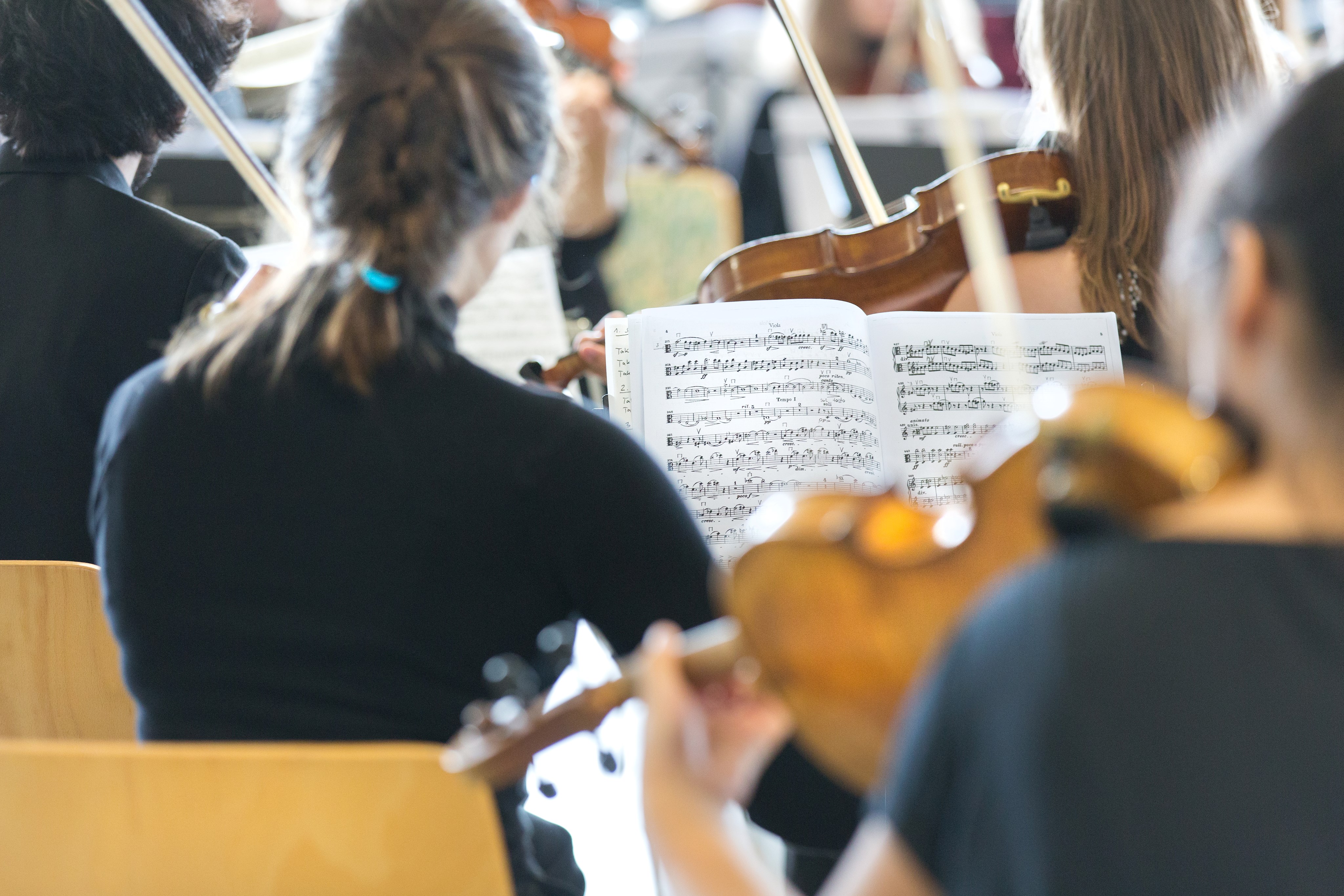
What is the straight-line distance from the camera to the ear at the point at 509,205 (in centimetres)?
104

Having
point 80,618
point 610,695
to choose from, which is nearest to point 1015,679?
point 610,695

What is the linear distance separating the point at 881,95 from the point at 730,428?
2468mm

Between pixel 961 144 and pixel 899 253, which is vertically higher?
pixel 961 144

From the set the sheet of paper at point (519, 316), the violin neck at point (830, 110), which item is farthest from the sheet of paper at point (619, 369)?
the sheet of paper at point (519, 316)

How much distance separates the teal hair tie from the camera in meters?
0.97

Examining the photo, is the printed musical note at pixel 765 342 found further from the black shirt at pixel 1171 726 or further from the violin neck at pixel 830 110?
the black shirt at pixel 1171 726

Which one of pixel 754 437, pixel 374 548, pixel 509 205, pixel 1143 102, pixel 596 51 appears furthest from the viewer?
pixel 596 51

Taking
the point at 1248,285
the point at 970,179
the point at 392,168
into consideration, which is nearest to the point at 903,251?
the point at 970,179

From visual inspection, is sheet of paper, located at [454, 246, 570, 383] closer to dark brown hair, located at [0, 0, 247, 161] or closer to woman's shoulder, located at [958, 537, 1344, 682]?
dark brown hair, located at [0, 0, 247, 161]

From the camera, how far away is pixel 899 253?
161 centimetres

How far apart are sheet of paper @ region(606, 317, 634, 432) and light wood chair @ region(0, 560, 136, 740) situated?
50 cm

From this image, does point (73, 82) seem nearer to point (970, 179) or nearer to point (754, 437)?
point (754, 437)

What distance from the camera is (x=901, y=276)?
1613 millimetres

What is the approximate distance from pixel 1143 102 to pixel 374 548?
41.5 inches
